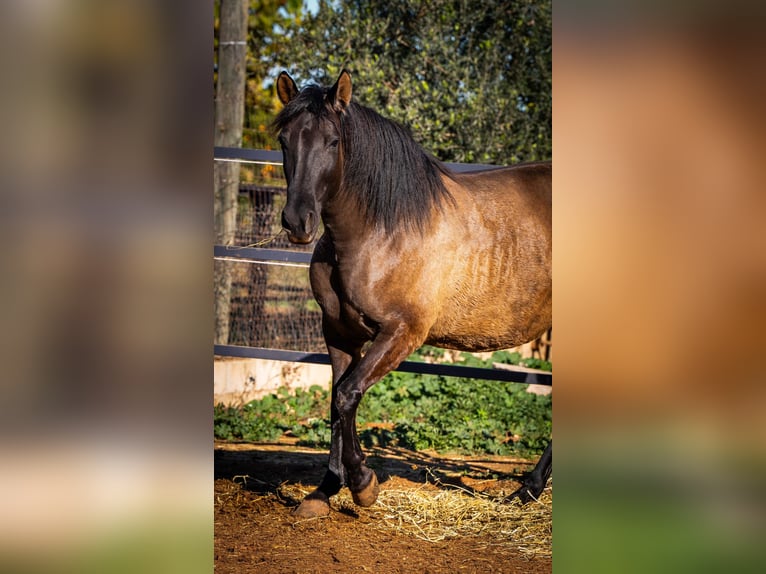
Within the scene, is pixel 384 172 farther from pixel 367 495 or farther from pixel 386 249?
pixel 367 495

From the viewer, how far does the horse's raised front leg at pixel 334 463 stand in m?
3.91

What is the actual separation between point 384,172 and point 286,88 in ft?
2.08

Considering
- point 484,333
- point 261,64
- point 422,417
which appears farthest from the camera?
point 261,64

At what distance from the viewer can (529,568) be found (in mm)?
3354

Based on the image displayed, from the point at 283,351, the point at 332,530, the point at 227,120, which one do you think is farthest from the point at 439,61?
the point at 332,530

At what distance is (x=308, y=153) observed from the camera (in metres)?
3.48

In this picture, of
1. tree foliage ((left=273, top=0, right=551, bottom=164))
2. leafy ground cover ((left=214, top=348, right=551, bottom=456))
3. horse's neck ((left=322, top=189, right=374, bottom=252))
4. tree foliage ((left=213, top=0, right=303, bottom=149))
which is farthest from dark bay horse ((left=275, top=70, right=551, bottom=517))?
tree foliage ((left=213, top=0, right=303, bottom=149))

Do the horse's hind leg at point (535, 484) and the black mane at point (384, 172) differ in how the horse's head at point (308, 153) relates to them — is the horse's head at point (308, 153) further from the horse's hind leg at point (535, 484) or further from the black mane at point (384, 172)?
the horse's hind leg at point (535, 484)

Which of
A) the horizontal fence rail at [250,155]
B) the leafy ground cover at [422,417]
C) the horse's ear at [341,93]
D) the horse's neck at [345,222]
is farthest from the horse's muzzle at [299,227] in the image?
the leafy ground cover at [422,417]

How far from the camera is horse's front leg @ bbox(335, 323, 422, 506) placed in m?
3.75
